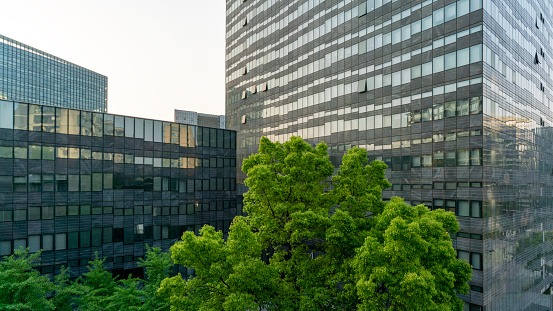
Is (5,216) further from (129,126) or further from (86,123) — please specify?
(129,126)

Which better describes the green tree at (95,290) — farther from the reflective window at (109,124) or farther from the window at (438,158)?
the window at (438,158)

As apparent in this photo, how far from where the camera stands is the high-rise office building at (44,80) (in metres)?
120

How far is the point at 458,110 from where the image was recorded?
93.2ft

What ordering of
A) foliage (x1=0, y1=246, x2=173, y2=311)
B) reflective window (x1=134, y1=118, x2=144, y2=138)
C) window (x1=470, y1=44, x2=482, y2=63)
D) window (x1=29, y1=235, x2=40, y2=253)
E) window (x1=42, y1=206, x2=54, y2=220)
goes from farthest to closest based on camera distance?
1. reflective window (x1=134, y1=118, x2=144, y2=138)
2. window (x1=42, y1=206, x2=54, y2=220)
3. window (x1=29, y1=235, x2=40, y2=253)
4. window (x1=470, y1=44, x2=482, y2=63)
5. foliage (x1=0, y1=246, x2=173, y2=311)

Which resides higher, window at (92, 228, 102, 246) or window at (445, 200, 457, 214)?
window at (445, 200, 457, 214)

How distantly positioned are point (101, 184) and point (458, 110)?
36.8 m

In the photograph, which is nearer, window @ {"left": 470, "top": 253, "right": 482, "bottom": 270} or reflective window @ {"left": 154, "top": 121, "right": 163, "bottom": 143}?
window @ {"left": 470, "top": 253, "right": 482, "bottom": 270}

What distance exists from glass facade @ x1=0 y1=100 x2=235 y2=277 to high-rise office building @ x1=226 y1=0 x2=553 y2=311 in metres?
16.8

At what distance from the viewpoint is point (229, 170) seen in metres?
44.6

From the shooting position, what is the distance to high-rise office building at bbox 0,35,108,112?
4717 inches

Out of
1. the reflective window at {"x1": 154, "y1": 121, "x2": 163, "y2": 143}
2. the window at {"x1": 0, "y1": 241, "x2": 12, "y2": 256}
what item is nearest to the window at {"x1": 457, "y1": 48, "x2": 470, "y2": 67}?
the reflective window at {"x1": 154, "y1": 121, "x2": 163, "y2": 143}

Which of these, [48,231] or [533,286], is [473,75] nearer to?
[533,286]

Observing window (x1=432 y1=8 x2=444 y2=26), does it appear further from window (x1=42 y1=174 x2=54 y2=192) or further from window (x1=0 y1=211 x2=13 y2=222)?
window (x1=0 y1=211 x2=13 y2=222)

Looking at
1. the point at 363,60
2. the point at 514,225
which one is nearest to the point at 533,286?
the point at 514,225
